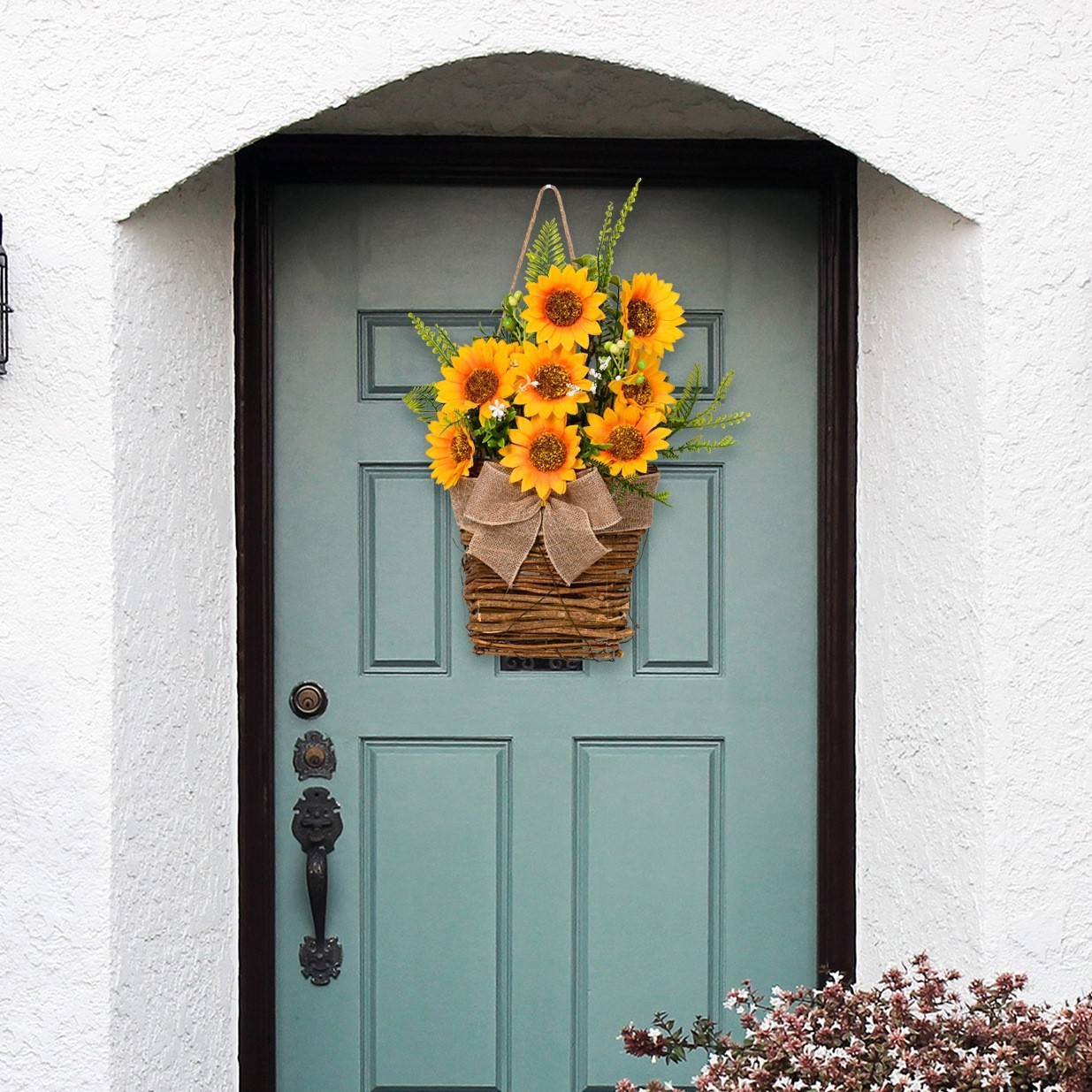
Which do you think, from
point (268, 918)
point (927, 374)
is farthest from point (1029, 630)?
point (268, 918)

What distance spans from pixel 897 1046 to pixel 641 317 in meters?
1.28

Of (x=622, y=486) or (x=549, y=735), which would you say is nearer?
(x=622, y=486)

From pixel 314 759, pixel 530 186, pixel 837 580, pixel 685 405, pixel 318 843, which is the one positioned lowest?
pixel 318 843

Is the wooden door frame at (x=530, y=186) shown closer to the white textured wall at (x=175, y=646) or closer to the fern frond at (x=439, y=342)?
the white textured wall at (x=175, y=646)

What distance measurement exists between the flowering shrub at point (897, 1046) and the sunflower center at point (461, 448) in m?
1.04

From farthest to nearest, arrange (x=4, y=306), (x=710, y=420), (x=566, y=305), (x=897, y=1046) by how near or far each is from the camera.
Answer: (x=710, y=420)
(x=566, y=305)
(x=4, y=306)
(x=897, y=1046)

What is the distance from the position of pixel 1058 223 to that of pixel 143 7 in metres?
1.55

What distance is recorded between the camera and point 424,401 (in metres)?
2.28

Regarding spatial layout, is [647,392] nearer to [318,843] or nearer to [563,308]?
[563,308]

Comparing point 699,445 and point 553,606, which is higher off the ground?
point 699,445

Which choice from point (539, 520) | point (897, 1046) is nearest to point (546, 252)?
point (539, 520)

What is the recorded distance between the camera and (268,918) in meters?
2.31

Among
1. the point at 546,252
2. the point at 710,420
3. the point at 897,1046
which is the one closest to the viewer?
the point at 897,1046

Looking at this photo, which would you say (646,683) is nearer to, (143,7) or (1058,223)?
(1058,223)
